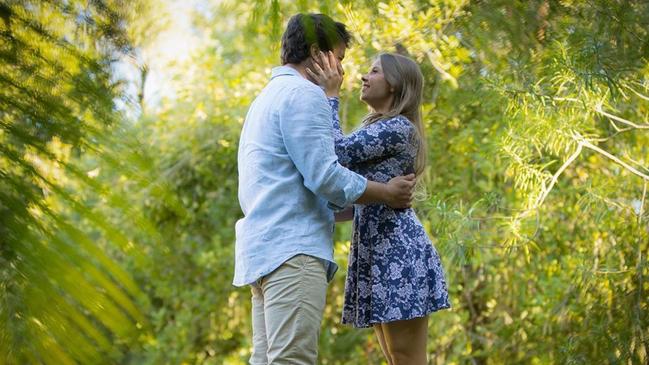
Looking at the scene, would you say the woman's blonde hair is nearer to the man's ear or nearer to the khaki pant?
the man's ear

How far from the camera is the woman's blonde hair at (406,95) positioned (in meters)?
2.08

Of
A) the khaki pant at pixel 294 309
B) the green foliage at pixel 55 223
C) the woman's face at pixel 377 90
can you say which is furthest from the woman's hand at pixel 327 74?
the green foliage at pixel 55 223

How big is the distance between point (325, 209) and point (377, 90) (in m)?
0.45

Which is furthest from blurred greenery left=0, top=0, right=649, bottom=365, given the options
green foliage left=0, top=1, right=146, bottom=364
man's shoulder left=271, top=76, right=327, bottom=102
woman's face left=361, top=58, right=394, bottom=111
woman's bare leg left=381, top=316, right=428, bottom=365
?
woman's bare leg left=381, top=316, right=428, bottom=365

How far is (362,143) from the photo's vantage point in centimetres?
194

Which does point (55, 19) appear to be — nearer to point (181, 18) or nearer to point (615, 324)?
point (181, 18)

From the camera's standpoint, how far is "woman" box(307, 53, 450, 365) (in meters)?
1.95

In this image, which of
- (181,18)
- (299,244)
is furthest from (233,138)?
(181,18)

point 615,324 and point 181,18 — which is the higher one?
point 181,18

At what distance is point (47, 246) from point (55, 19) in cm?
19

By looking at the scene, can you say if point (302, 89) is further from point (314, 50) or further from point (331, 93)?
point (314, 50)

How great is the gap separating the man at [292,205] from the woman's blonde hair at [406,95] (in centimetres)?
34

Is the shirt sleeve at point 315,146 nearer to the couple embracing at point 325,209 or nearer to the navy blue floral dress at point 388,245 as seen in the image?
the couple embracing at point 325,209

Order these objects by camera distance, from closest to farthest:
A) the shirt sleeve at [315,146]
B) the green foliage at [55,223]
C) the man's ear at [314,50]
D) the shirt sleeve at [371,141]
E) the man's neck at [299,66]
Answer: the green foliage at [55,223] < the man's ear at [314,50] < the shirt sleeve at [315,146] < the man's neck at [299,66] < the shirt sleeve at [371,141]
